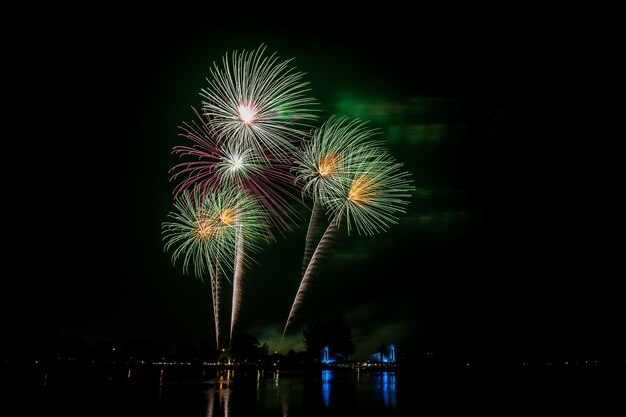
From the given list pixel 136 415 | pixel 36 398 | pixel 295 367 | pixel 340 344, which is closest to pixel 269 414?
pixel 136 415

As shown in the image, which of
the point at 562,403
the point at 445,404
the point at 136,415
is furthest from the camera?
the point at 562,403

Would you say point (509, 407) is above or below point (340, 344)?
below

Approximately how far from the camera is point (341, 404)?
27.7 metres

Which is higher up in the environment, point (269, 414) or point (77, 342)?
point (77, 342)

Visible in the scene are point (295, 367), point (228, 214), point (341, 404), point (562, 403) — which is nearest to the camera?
point (228, 214)

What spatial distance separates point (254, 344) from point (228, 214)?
513ft

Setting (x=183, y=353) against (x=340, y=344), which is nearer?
(x=340, y=344)

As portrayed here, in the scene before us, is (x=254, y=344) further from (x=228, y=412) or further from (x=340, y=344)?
(x=228, y=412)

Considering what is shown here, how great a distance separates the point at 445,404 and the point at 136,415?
17.9 metres

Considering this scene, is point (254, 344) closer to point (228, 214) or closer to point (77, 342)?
point (77, 342)

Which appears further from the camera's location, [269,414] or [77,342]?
[77,342]

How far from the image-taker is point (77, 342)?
140 meters

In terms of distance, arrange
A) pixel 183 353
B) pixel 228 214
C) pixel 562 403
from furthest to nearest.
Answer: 1. pixel 183 353
2. pixel 562 403
3. pixel 228 214

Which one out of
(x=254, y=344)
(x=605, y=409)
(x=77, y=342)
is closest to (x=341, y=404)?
(x=605, y=409)
